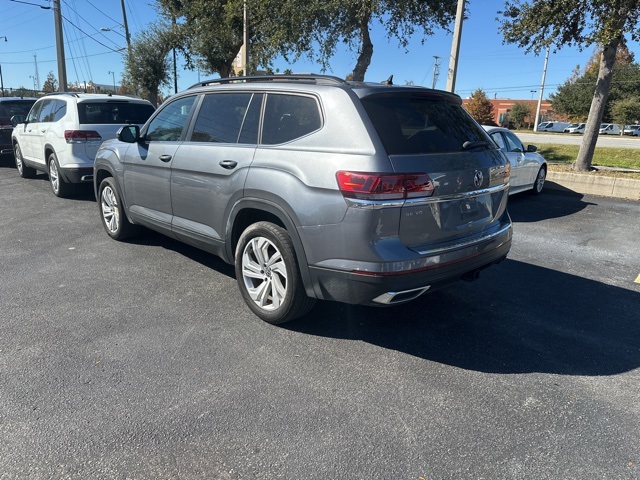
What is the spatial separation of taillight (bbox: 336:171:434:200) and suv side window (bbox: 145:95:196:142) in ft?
7.34

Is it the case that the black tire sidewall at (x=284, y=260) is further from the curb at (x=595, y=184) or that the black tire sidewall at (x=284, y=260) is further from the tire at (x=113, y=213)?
the curb at (x=595, y=184)

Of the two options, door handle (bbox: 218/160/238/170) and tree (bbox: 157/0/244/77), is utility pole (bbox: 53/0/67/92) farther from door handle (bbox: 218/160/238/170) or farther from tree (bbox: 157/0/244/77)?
door handle (bbox: 218/160/238/170)

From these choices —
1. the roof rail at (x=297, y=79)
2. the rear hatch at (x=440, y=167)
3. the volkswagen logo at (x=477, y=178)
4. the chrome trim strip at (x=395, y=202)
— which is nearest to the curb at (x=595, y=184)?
the rear hatch at (x=440, y=167)

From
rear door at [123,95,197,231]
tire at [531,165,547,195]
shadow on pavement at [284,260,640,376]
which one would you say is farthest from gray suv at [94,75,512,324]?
tire at [531,165,547,195]

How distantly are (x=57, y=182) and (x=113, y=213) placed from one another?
11.1ft

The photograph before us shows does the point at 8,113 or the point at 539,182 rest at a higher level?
the point at 8,113

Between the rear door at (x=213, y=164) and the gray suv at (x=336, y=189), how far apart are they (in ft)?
0.04

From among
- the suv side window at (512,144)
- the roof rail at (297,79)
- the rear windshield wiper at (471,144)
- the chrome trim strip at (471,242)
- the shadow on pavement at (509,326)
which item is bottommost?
the shadow on pavement at (509,326)

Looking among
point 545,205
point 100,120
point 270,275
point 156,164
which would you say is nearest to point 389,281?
point 270,275

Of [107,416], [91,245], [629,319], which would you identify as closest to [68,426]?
[107,416]

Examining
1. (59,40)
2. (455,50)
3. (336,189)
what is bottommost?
(336,189)

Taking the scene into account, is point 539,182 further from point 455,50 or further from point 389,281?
point 389,281

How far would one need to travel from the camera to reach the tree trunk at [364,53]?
14.7 metres

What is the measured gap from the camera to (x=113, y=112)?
8305 mm
